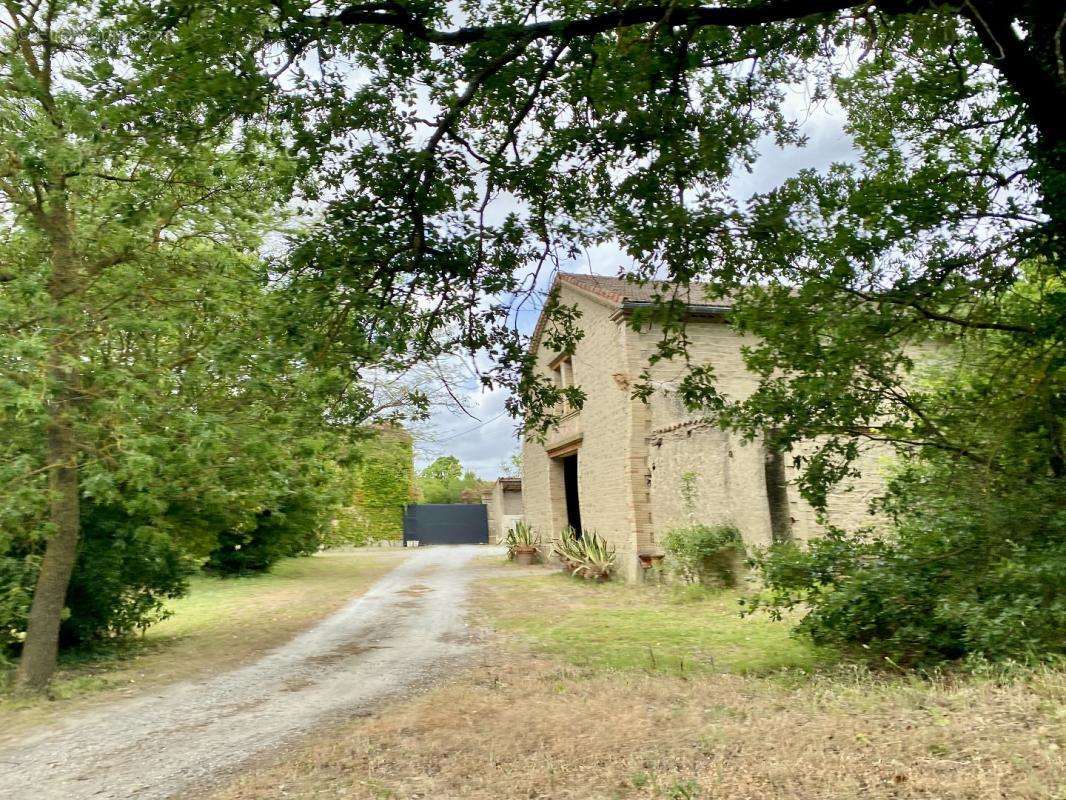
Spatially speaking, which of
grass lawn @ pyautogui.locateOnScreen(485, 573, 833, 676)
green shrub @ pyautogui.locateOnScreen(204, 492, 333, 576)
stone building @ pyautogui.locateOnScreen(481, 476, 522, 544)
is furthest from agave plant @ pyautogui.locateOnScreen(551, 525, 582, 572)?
stone building @ pyautogui.locateOnScreen(481, 476, 522, 544)

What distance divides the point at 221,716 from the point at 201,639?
15.3 ft

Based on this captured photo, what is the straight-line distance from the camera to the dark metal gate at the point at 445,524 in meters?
39.6

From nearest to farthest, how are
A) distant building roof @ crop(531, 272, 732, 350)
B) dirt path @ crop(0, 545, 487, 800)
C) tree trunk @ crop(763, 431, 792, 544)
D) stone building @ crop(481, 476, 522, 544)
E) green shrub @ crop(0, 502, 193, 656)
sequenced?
dirt path @ crop(0, 545, 487, 800) < green shrub @ crop(0, 502, 193, 656) < tree trunk @ crop(763, 431, 792, 544) < distant building roof @ crop(531, 272, 732, 350) < stone building @ crop(481, 476, 522, 544)

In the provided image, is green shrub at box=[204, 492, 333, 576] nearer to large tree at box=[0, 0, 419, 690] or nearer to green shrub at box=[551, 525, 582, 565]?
green shrub at box=[551, 525, 582, 565]

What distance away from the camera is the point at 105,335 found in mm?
6875

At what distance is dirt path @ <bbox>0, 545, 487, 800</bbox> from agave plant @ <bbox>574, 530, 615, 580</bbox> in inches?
217

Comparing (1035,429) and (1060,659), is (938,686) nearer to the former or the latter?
(1060,659)

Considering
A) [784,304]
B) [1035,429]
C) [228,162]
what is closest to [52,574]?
[228,162]

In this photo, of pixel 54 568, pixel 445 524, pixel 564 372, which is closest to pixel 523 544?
pixel 564 372

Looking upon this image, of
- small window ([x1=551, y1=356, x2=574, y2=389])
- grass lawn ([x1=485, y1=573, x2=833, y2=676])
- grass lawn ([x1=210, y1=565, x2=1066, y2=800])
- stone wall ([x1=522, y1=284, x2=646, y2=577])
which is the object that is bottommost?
grass lawn ([x1=485, y1=573, x2=833, y2=676])

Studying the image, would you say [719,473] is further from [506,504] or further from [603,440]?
[506,504]

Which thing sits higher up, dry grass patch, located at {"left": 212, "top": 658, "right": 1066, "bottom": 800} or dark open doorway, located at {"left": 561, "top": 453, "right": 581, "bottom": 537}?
dark open doorway, located at {"left": 561, "top": 453, "right": 581, "bottom": 537}

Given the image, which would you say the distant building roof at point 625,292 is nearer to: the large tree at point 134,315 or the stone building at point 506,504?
the large tree at point 134,315

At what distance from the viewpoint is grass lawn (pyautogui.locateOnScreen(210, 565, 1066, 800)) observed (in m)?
3.53
